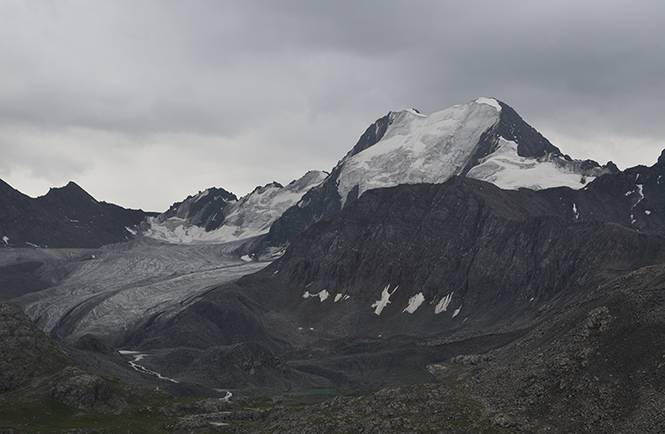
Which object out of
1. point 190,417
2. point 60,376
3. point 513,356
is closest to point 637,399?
point 513,356

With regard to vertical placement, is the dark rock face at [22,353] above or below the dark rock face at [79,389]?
above

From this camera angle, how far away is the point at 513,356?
152250 millimetres

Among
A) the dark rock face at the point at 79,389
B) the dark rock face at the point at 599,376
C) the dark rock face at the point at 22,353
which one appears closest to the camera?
the dark rock face at the point at 599,376

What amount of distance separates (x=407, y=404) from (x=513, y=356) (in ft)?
123

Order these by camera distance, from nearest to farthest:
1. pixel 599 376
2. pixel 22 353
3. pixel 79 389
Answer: pixel 599 376 < pixel 79 389 < pixel 22 353

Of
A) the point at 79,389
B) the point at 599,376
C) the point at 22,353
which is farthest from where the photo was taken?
the point at 22,353

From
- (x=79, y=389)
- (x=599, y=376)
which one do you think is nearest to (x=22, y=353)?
(x=79, y=389)

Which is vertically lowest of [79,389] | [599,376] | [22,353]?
[79,389]

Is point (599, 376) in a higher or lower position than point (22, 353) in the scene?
lower

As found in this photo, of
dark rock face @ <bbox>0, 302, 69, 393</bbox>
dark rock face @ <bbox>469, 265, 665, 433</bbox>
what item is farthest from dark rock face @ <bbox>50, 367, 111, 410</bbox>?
dark rock face @ <bbox>469, 265, 665, 433</bbox>

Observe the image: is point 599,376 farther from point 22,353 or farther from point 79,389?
point 22,353

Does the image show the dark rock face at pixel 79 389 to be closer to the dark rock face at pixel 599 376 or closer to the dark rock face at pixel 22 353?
the dark rock face at pixel 22 353

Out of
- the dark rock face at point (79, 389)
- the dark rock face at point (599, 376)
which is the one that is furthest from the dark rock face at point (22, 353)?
the dark rock face at point (599, 376)

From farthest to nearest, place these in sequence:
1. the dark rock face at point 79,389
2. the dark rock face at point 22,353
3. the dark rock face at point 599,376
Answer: the dark rock face at point 22,353
the dark rock face at point 79,389
the dark rock face at point 599,376
